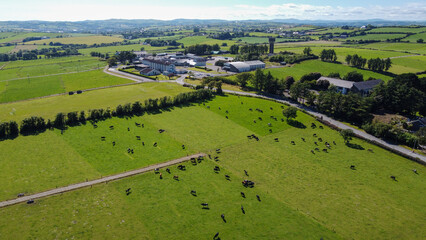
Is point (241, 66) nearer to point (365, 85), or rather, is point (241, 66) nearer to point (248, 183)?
point (365, 85)

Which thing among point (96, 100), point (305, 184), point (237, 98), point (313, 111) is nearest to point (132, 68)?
point (96, 100)

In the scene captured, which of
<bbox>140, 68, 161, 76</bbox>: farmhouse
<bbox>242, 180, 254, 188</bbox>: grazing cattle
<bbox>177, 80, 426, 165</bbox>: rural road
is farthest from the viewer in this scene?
<bbox>140, 68, 161, 76</bbox>: farmhouse

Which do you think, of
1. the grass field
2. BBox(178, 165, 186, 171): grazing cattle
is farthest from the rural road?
the grass field

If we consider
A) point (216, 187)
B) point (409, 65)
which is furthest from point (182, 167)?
point (409, 65)

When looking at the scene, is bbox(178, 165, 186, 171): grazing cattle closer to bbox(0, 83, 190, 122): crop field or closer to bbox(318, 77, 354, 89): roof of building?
bbox(0, 83, 190, 122): crop field

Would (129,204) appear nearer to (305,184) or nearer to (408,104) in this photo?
(305,184)

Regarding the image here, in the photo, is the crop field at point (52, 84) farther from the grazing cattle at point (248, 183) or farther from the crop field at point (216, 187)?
the grazing cattle at point (248, 183)
